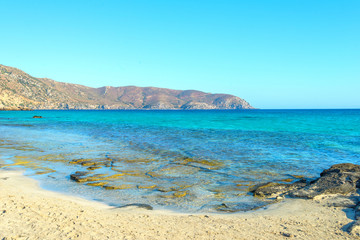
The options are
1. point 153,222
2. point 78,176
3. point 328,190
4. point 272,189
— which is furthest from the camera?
point 78,176

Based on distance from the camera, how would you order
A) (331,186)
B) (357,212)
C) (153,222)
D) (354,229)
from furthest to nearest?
(331,186) < (357,212) < (153,222) < (354,229)

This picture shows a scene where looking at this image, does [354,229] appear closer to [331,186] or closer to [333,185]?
[331,186]

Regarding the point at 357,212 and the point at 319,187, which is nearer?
the point at 357,212

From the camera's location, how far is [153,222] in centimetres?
740

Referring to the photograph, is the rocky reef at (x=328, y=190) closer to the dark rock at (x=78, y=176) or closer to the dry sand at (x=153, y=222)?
the dry sand at (x=153, y=222)

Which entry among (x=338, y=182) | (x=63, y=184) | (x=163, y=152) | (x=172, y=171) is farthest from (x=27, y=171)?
(x=338, y=182)

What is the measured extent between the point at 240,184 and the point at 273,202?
2658 millimetres

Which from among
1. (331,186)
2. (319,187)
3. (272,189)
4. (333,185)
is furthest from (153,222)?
(333,185)

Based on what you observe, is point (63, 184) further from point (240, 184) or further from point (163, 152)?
point (163, 152)

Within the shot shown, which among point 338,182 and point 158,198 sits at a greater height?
point 338,182

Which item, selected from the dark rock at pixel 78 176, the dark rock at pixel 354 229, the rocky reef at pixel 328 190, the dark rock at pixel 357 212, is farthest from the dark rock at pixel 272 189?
the dark rock at pixel 78 176

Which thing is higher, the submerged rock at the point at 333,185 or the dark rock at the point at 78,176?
the submerged rock at the point at 333,185

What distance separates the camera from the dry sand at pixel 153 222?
21.6ft

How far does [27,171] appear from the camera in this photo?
45.7ft
